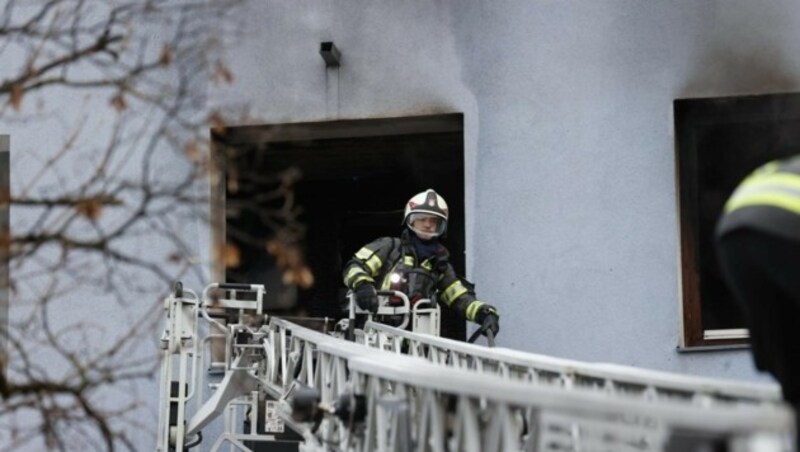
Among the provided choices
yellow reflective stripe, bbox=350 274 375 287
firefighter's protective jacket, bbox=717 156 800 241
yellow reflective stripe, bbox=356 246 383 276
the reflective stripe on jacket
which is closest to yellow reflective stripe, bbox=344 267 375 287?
yellow reflective stripe, bbox=350 274 375 287

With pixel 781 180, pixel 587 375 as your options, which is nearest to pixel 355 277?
pixel 587 375

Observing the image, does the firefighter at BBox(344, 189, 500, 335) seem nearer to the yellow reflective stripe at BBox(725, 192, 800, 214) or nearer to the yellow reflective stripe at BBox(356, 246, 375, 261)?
the yellow reflective stripe at BBox(356, 246, 375, 261)

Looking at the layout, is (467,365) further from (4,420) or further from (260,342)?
(4,420)

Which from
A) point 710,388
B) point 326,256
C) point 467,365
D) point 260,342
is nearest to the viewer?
point 710,388

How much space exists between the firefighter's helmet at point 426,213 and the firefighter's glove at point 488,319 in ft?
2.31

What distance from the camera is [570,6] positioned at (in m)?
10.3

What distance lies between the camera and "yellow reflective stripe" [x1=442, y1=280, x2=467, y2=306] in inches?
365

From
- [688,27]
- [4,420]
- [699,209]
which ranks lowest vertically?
[4,420]

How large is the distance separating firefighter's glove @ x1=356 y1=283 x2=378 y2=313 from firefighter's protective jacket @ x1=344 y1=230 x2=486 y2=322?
459mm

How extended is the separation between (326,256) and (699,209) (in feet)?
17.9

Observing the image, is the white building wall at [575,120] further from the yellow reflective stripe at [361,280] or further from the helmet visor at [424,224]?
the yellow reflective stripe at [361,280]

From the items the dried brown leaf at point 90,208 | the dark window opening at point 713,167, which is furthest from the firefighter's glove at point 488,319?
the dried brown leaf at point 90,208

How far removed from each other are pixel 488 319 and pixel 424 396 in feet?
12.8

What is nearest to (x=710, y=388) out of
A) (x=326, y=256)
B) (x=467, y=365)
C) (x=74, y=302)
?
(x=467, y=365)
